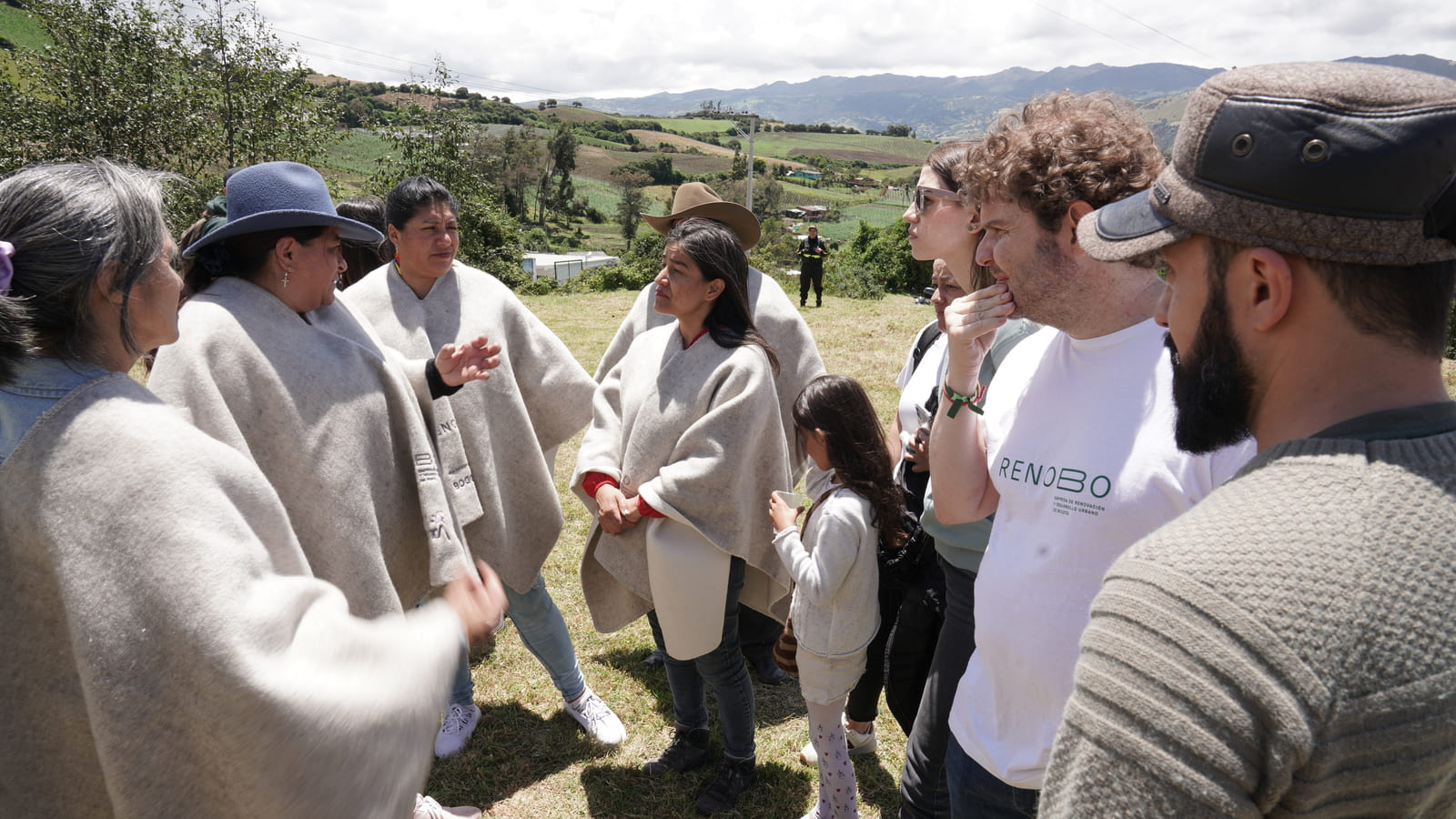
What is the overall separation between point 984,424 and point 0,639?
2.01 metres

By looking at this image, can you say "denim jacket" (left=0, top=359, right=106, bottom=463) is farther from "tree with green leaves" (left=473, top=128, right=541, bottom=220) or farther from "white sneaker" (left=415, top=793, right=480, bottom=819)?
"tree with green leaves" (left=473, top=128, right=541, bottom=220)

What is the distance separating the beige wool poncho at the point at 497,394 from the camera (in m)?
3.36

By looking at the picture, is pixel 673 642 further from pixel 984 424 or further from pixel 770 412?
pixel 984 424

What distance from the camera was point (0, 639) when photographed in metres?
1.41

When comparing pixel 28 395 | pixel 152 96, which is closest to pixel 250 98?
pixel 152 96

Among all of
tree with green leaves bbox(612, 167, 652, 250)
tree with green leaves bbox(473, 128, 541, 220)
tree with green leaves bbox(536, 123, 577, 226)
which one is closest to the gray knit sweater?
tree with green leaves bbox(612, 167, 652, 250)

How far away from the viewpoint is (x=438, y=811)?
10.1 ft

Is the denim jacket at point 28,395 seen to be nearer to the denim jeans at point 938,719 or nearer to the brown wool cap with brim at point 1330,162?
the brown wool cap with brim at point 1330,162

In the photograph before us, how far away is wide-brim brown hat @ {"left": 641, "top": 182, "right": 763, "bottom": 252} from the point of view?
410 cm

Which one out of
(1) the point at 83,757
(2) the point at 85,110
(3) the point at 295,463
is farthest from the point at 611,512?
(2) the point at 85,110

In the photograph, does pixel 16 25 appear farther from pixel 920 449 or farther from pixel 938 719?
pixel 938 719

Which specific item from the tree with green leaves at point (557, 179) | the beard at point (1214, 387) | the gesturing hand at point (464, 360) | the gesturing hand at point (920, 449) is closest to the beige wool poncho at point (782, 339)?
the gesturing hand at point (464, 360)

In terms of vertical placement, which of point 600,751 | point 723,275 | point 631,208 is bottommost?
point 631,208

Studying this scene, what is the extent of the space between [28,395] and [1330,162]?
1.94 metres
